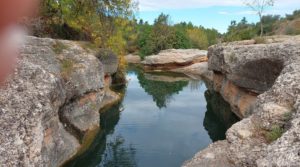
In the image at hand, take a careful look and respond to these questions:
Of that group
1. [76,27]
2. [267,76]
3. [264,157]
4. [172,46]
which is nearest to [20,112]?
[264,157]

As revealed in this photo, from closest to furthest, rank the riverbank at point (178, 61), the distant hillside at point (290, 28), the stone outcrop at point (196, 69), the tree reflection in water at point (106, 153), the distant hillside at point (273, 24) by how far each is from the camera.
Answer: the tree reflection in water at point (106, 153)
the distant hillside at point (290, 28)
the stone outcrop at point (196, 69)
the riverbank at point (178, 61)
the distant hillside at point (273, 24)

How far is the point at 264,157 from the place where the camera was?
6.51 meters

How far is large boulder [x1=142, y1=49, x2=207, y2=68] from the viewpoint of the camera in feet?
154

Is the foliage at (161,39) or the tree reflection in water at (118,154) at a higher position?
the foliage at (161,39)

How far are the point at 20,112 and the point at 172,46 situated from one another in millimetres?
49748

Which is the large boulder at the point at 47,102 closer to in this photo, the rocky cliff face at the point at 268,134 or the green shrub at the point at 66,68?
the green shrub at the point at 66,68

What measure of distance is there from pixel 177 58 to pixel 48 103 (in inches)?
1526

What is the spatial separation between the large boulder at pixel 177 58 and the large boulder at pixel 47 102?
3034 centimetres

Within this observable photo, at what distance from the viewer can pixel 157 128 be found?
18.0 metres

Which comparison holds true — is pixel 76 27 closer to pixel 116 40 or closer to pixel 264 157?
pixel 116 40

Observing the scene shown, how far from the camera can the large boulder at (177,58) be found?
46938 millimetres

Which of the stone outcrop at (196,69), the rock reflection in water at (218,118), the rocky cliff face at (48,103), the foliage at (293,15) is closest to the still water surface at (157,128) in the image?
the rock reflection in water at (218,118)

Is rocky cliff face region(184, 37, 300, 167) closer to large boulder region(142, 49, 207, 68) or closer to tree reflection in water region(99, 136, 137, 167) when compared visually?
tree reflection in water region(99, 136, 137, 167)

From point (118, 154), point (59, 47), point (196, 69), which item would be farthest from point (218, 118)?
point (196, 69)
